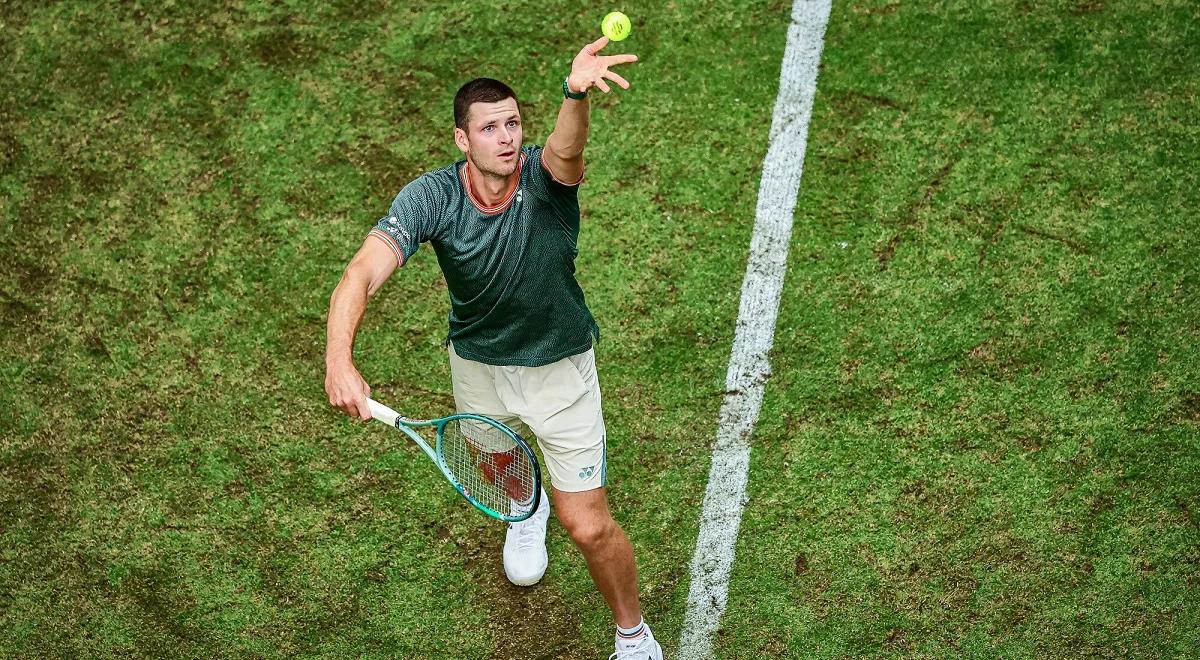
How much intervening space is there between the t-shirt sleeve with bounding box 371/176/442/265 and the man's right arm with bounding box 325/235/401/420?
3 cm

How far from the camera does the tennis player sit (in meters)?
4.95

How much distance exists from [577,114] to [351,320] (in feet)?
3.72

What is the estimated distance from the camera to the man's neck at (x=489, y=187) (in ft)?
16.8

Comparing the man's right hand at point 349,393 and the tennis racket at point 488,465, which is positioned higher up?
the man's right hand at point 349,393

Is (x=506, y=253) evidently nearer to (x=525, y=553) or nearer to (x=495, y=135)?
(x=495, y=135)

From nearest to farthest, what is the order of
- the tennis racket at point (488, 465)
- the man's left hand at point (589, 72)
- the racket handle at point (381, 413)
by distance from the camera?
the racket handle at point (381, 413), the man's left hand at point (589, 72), the tennis racket at point (488, 465)

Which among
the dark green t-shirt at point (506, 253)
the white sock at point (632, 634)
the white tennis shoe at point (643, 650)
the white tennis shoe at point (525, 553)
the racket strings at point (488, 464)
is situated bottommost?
the white tennis shoe at point (643, 650)

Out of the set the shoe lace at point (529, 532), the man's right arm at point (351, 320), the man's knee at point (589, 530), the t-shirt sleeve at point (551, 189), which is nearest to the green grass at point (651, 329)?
the shoe lace at point (529, 532)

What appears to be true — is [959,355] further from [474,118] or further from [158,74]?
[158,74]

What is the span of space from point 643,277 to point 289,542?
2.26 m

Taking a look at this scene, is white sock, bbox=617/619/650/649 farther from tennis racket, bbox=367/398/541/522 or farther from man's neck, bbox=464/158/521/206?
man's neck, bbox=464/158/521/206

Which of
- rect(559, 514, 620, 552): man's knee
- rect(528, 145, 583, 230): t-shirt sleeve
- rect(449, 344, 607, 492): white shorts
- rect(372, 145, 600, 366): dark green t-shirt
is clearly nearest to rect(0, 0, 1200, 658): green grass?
rect(559, 514, 620, 552): man's knee

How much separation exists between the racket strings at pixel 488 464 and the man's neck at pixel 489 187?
36.8 inches

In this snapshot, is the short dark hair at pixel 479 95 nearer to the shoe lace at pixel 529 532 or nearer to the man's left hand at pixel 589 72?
the man's left hand at pixel 589 72
